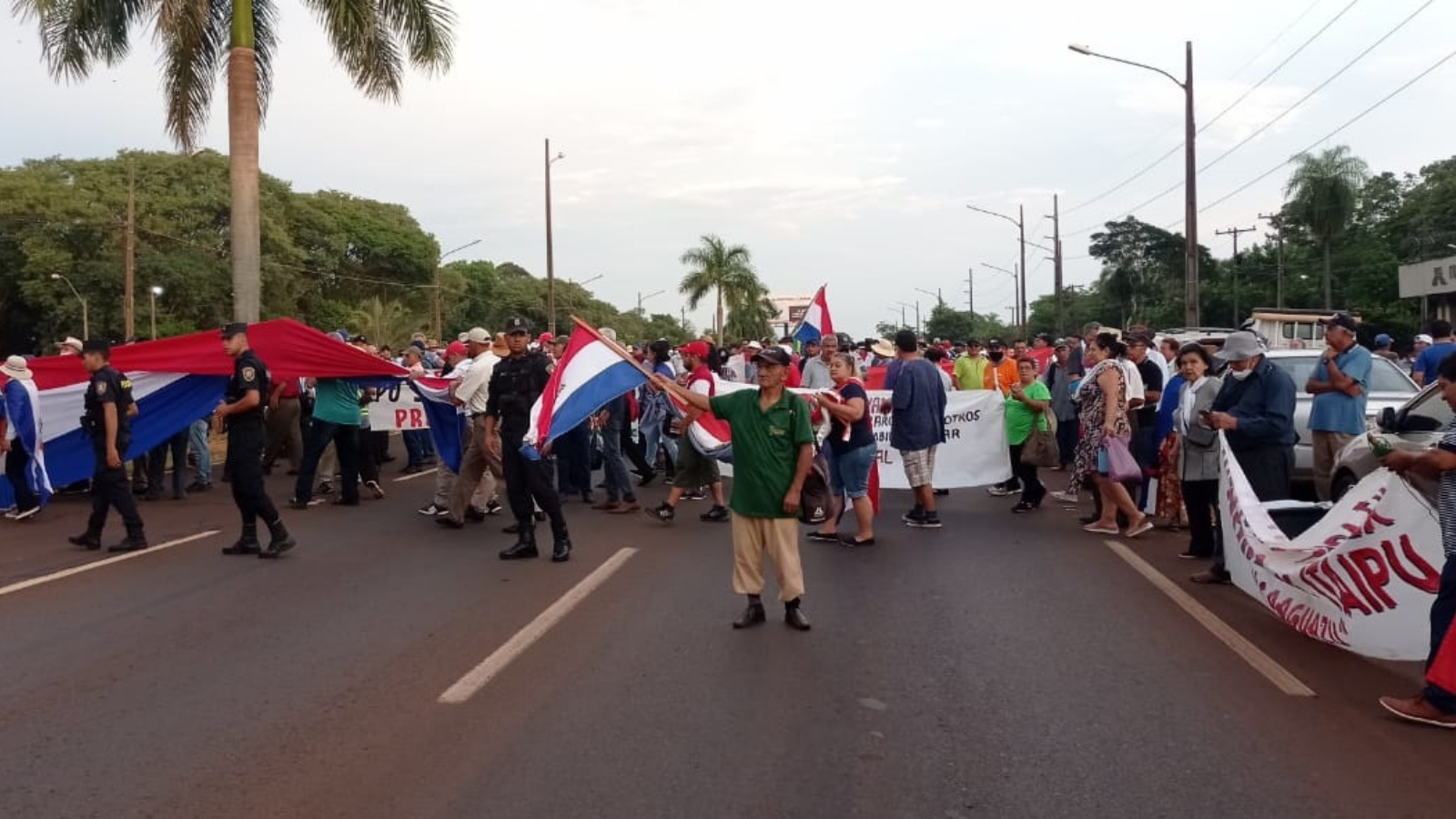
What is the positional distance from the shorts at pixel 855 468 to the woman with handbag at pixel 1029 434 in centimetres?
239

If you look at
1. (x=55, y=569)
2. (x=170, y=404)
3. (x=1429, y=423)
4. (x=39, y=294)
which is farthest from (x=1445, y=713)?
(x=39, y=294)

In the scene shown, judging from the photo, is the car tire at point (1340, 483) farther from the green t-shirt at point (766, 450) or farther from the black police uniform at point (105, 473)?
the black police uniform at point (105, 473)

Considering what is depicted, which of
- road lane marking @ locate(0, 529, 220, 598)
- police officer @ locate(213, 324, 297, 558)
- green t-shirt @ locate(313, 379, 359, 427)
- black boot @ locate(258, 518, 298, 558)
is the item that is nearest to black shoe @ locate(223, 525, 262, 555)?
police officer @ locate(213, 324, 297, 558)

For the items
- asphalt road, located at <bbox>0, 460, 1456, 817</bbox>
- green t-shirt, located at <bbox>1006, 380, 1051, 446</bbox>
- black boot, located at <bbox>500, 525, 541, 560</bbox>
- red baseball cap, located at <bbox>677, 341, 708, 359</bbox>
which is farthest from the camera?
green t-shirt, located at <bbox>1006, 380, 1051, 446</bbox>

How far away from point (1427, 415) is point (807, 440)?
401 centimetres

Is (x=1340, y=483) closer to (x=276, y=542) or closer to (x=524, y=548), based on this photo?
(x=524, y=548)

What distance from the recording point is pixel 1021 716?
207 inches

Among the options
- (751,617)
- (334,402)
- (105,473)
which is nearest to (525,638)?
(751,617)

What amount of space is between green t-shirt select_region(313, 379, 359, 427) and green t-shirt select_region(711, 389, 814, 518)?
6532 millimetres

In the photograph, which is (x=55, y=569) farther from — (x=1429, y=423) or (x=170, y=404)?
(x=1429, y=423)

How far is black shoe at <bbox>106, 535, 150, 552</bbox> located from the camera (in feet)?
31.8

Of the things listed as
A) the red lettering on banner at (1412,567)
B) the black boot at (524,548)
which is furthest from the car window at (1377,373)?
the black boot at (524,548)

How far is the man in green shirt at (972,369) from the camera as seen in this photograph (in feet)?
51.6

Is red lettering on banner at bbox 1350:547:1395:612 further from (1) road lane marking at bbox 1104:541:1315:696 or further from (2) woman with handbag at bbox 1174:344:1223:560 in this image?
(2) woman with handbag at bbox 1174:344:1223:560
